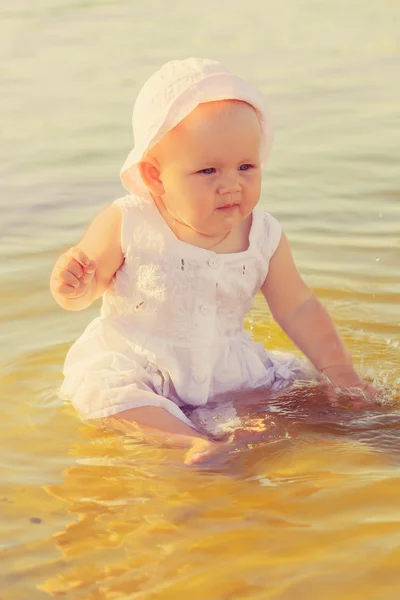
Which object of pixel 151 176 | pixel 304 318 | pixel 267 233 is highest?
pixel 151 176

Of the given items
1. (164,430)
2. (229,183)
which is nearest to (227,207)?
(229,183)

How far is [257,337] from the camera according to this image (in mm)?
4379

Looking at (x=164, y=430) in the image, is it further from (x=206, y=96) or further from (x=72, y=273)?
(x=206, y=96)

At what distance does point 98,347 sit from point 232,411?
0.48 m

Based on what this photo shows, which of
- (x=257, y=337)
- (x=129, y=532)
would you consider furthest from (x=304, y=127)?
(x=129, y=532)

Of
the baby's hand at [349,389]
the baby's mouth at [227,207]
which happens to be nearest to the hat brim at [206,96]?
the baby's mouth at [227,207]

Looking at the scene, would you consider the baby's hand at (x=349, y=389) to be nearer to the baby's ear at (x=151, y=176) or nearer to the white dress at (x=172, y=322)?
the white dress at (x=172, y=322)

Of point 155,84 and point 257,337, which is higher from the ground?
point 155,84

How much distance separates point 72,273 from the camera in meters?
3.42

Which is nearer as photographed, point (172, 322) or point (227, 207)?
point (227, 207)

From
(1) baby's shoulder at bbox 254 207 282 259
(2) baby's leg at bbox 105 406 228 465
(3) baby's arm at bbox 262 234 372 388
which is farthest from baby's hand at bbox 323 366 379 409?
(2) baby's leg at bbox 105 406 228 465

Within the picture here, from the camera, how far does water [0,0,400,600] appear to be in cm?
268

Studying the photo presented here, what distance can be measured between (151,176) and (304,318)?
70 centimetres

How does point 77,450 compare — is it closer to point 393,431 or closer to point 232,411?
point 232,411
